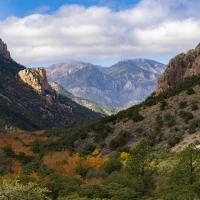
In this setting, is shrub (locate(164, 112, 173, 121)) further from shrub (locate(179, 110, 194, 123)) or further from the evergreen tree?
the evergreen tree

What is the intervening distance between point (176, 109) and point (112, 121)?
18486 mm

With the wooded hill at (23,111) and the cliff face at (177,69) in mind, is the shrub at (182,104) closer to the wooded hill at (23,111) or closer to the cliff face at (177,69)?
the cliff face at (177,69)

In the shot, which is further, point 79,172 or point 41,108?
point 41,108

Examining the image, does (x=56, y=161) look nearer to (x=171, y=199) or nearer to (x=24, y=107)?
(x=171, y=199)

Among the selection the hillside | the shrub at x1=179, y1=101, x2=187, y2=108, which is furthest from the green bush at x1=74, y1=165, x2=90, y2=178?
the shrub at x1=179, y1=101, x2=187, y2=108

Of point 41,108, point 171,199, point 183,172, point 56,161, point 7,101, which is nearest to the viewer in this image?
point 171,199

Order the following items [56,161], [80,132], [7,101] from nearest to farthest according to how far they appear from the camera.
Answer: [56,161], [80,132], [7,101]

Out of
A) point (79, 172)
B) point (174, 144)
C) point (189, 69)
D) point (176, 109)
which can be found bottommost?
point (79, 172)

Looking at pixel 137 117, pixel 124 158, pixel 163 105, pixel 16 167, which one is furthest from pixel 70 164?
pixel 163 105

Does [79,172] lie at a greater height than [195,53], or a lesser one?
lesser

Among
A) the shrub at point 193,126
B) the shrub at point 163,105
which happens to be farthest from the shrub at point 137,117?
the shrub at point 193,126

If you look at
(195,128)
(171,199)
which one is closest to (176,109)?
(195,128)

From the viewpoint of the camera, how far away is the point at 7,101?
175 meters

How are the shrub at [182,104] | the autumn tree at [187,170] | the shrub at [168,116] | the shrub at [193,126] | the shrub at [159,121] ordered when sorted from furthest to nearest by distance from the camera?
the shrub at [182,104] < the shrub at [168,116] < the shrub at [159,121] < the shrub at [193,126] < the autumn tree at [187,170]
